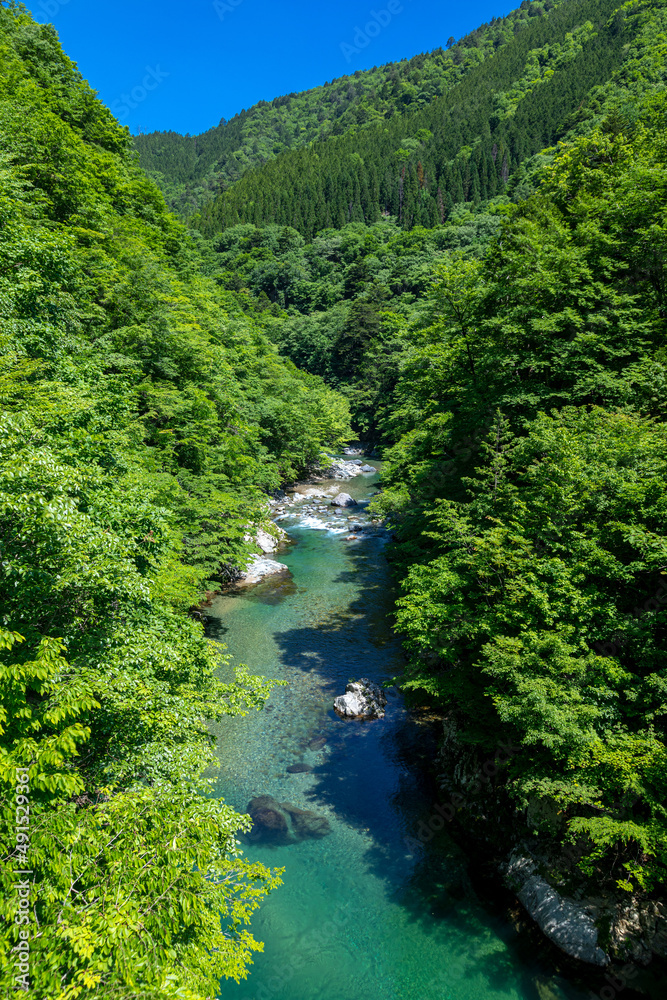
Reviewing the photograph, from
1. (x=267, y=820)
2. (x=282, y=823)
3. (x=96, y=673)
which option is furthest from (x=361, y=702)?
(x=96, y=673)

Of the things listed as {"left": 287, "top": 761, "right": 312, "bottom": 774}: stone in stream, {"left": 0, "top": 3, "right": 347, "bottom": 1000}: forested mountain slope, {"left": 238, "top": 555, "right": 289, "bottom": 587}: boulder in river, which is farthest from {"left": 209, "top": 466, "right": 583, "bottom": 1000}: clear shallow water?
{"left": 238, "top": 555, "right": 289, "bottom": 587}: boulder in river

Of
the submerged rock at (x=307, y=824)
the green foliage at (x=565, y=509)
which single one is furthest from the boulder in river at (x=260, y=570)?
the submerged rock at (x=307, y=824)

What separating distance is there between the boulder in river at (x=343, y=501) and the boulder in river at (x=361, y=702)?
2287 cm

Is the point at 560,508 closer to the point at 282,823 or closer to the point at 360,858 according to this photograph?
the point at 360,858

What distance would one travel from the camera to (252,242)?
97250 mm

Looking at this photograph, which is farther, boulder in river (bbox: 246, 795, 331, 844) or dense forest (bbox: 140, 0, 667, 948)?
boulder in river (bbox: 246, 795, 331, 844)

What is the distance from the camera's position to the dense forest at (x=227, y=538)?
5.45 metres

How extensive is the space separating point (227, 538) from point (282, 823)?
45.4 ft

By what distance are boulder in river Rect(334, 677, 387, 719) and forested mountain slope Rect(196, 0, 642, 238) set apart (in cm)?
9443

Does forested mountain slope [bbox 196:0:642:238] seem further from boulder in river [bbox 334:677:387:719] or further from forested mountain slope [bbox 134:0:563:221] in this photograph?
boulder in river [bbox 334:677:387:719]

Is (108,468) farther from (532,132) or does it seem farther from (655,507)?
(532,132)

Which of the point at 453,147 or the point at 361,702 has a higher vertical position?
the point at 453,147

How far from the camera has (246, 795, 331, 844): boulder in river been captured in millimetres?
12297

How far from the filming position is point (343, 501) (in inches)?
1558
